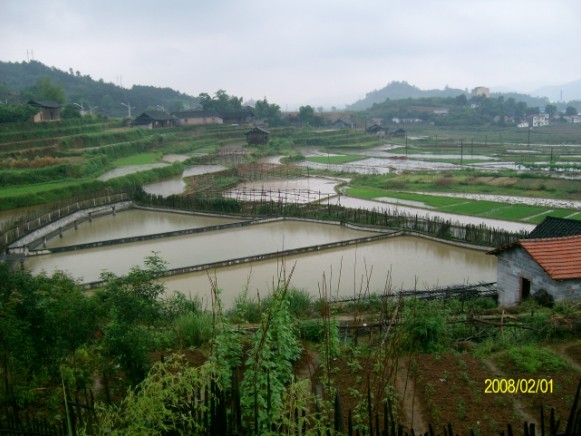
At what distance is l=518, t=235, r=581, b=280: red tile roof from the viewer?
11.8 metres

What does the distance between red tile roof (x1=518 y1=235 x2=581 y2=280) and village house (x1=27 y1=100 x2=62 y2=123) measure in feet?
148

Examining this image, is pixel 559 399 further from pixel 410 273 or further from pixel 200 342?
pixel 410 273

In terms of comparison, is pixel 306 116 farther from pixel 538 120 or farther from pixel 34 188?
pixel 34 188

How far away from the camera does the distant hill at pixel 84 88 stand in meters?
93.6

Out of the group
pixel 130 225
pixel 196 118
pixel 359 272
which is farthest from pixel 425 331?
pixel 196 118

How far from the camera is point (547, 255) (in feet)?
40.4

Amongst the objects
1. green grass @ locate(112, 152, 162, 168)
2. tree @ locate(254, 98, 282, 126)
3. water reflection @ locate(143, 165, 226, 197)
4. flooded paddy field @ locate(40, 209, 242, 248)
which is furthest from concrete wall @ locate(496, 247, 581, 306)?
tree @ locate(254, 98, 282, 126)

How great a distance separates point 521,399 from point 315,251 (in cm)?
1306

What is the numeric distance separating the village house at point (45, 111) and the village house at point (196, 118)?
20.7 metres

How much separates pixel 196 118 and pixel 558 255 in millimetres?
63050

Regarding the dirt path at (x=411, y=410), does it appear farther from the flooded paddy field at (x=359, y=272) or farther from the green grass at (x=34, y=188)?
the green grass at (x=34, y=188)

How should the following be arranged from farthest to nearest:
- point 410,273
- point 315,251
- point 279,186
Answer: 1. point 279,186
2. point 315,251
3. point 410,273

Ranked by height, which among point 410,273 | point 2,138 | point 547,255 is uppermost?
point 2,138

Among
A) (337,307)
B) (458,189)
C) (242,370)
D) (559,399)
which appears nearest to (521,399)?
(559,399)
